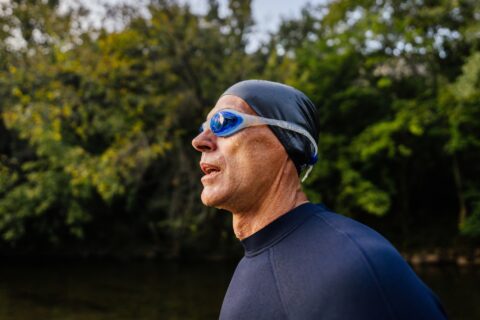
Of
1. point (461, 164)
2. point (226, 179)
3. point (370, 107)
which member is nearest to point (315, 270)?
point (226, 179)

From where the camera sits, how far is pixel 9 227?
1616cm

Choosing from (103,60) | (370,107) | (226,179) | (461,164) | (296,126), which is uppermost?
(103,60)

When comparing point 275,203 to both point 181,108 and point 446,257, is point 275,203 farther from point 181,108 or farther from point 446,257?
point 446,257

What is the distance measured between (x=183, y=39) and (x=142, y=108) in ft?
7.94

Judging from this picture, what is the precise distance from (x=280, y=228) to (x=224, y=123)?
34 cm

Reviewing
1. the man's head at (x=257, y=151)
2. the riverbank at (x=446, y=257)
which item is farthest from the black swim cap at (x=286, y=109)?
the riverbank at (x=446, y=257)

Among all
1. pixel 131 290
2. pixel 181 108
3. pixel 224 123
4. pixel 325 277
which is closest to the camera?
pixel 325 277

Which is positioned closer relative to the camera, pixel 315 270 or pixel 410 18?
pixel 315 270

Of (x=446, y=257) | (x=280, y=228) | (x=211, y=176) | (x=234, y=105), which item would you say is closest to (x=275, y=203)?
(x=280, y=228)

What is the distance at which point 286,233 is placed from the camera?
1288 mm

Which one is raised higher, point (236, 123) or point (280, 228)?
point (236, 123)

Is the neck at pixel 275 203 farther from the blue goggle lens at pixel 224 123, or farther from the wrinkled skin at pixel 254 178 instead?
the blue goggle lens at pixel 224 123

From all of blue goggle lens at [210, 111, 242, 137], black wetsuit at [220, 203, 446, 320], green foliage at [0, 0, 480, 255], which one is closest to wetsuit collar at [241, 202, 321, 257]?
black wetsuit at [220, 203, 446, 320]

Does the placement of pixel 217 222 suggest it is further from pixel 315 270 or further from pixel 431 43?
pixel 315 270
